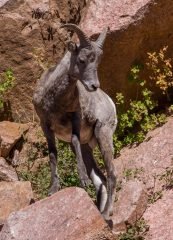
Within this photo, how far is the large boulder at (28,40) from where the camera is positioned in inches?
475

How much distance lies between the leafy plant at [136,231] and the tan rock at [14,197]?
46.6 inches

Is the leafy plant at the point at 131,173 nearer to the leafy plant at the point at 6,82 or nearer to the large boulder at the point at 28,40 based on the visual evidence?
the large boulder at the point at 28,40

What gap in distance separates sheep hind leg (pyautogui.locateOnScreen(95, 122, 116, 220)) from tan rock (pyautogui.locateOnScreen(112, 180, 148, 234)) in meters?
0.13

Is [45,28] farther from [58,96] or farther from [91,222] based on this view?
[91,222]

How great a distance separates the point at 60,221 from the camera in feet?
24.1

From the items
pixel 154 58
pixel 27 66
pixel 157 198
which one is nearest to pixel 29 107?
pixel 27 66

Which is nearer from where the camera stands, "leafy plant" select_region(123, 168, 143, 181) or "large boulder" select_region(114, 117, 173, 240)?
"large boulder" select_region(114, 117, 173, 240)

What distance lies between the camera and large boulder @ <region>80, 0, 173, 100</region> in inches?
436

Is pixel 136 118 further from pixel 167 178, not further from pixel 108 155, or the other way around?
pixel 108 155

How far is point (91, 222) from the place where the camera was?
7.25 metres

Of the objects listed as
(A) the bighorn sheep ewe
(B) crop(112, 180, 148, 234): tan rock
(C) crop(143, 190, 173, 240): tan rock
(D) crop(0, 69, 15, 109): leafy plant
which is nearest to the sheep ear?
(A) the bighorn sheep ewe

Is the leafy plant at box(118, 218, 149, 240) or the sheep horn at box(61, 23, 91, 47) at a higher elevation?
the sheep horn at box(61, 23, 91, 47)

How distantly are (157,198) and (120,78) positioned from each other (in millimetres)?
2567

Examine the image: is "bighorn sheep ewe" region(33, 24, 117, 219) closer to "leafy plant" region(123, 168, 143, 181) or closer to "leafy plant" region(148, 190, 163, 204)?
"leafy plant" region(148, 190, 163, 204)
